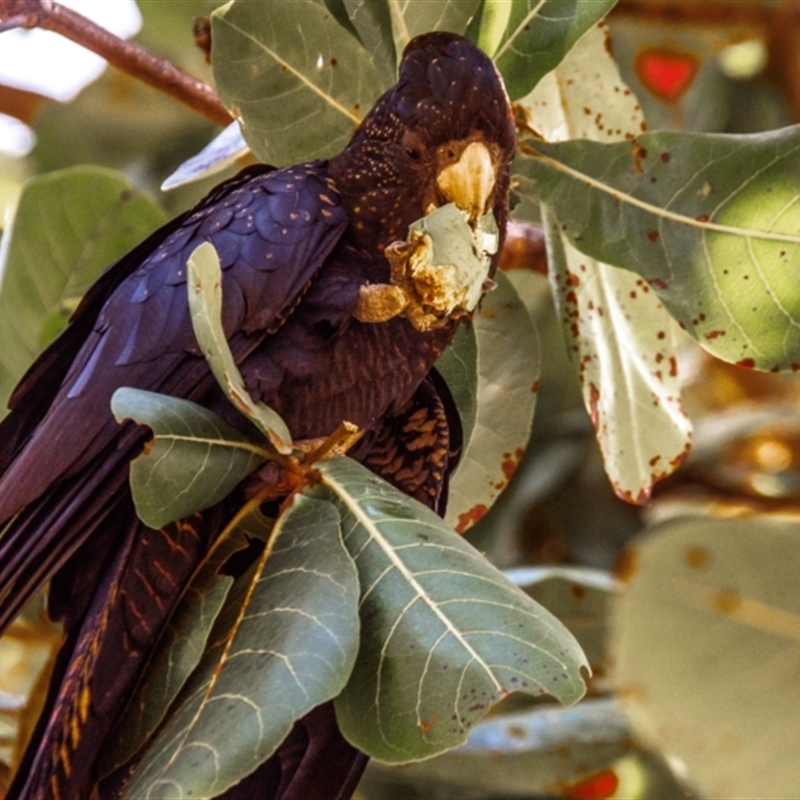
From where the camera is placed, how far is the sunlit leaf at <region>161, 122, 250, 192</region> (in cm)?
138

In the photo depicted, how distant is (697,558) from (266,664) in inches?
20.7

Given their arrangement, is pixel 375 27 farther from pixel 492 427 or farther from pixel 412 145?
pixel 492 427

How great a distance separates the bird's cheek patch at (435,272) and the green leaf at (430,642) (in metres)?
0.20

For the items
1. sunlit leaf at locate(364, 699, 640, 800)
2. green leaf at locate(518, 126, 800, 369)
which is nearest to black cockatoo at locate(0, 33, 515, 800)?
green leaf at locate(518, 126, 800, 369)

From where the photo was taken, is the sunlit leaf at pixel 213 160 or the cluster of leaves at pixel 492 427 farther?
the sunlit leaf at pixel 213 160

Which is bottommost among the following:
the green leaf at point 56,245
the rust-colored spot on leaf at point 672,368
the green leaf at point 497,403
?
the rust-colored spot on leaf at point 672,368

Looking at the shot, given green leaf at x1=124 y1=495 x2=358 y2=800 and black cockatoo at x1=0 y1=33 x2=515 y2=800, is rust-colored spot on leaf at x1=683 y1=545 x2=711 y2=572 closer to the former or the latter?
black cockatoo at x1=0 y1=33 x2=515 y2=800

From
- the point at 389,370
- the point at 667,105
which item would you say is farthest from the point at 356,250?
the point at 667,105

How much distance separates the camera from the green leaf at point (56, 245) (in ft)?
5.25

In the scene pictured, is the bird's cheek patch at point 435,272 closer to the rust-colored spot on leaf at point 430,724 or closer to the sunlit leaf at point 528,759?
the rust-colored spot on leaf at point 430,724

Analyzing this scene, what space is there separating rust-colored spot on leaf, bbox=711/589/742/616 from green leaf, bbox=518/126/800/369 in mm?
236

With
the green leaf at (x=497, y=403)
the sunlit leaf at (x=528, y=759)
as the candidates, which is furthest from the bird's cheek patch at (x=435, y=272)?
the sunlit leaf at (x=528, y=759)

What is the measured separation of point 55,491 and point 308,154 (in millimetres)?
475

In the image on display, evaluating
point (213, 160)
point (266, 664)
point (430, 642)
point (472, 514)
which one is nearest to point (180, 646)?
point (266, 664)
